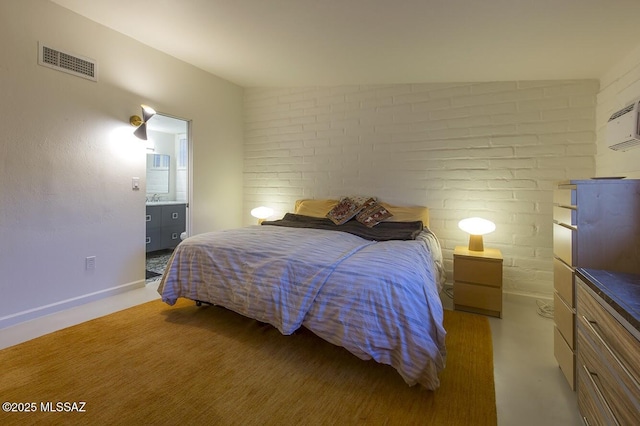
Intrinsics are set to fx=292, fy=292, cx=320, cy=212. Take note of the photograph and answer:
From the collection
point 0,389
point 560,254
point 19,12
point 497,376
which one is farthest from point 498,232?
point 19,12

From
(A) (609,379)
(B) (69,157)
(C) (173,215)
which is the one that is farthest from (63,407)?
(C) (173,215)

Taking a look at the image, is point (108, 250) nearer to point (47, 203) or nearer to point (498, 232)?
point (47, 203)

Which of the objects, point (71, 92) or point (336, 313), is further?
point (71, 92)

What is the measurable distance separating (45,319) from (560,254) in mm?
3757

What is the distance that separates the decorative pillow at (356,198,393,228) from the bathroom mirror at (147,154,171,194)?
12.5ft

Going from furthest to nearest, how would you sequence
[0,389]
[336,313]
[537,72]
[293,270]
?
[537,72], [293,270], [336,313], [0,389]

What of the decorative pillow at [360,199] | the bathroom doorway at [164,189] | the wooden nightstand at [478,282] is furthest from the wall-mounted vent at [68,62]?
the wooden nightstand at [478,282]

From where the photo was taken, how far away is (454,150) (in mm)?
3176

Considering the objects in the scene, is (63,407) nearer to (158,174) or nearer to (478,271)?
(478,271)

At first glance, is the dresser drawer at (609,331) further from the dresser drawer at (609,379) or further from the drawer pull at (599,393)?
the drawer pull at (599,393)

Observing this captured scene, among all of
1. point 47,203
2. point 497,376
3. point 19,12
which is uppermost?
point 19,12

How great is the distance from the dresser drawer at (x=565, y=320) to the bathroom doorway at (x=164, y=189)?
369cm

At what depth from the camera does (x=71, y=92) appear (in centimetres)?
253

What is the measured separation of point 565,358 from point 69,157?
3895 millimetres
